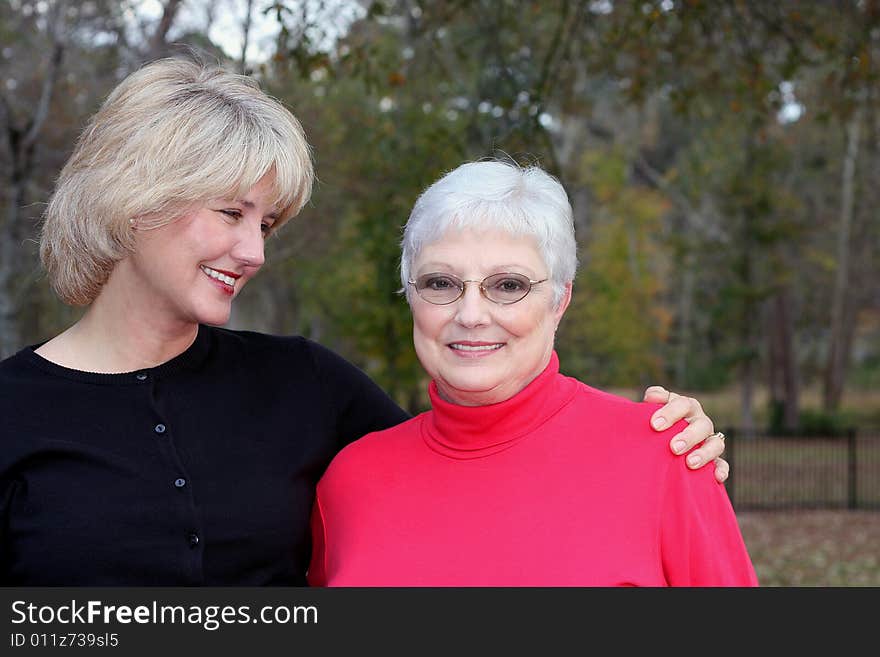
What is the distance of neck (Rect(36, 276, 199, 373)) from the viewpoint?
2.70 metres

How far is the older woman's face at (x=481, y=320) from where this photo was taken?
8.08 feet

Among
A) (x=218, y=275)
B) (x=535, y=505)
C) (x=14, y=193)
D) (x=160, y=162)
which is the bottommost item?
(x=535, y=505)

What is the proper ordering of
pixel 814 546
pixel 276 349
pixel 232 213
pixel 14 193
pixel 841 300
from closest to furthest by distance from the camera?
pixel 232 213, pixel 276 349, pixel 14 193, pixel 814 546, pixel 841 300

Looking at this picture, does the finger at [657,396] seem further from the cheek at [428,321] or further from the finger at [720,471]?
the cheek at [428,321]

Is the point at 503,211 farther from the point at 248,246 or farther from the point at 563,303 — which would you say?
the point at 248,246

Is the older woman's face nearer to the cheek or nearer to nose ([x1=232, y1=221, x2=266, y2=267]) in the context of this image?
the cheek

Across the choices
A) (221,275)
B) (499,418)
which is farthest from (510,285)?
(221,275)

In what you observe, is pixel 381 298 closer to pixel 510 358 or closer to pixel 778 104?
pixel 778 104

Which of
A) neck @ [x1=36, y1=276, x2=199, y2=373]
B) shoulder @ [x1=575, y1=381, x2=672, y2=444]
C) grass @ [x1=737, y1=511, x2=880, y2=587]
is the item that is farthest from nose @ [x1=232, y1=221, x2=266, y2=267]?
grass @ [x1=737, y1=511, x2=880, y2=587]

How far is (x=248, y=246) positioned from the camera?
2623 millimetres

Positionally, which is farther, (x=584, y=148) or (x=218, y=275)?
(x=584, y=148)

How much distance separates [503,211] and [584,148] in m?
28.1
